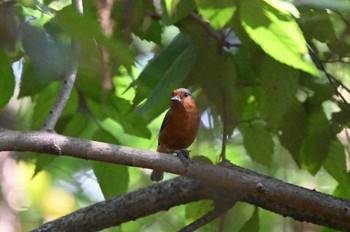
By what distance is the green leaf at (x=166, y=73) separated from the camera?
1589 millimetres

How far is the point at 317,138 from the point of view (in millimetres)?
1784

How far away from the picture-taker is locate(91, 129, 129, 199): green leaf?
1.77 metres

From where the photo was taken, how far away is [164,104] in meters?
1.88

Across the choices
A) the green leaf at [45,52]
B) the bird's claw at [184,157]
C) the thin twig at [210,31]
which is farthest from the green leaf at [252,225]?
the green leaf at [45,52]

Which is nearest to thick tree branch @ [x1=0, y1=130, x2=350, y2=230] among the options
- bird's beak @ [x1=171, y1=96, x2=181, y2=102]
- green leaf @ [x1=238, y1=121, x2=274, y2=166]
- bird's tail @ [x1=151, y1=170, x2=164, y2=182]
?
green leaf @ [x1=238, y1=121, x2=274, y2=166]

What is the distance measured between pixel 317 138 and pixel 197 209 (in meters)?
0.44

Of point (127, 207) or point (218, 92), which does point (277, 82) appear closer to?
point (218, 92)

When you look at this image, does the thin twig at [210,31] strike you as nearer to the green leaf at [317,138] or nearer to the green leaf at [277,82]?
the green leaf at [277,82]

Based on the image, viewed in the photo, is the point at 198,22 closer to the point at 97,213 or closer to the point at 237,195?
the point at 237,195

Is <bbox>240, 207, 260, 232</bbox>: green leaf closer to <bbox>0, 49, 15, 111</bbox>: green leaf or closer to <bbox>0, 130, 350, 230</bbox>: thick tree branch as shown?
<bbox>0, 130, 350, 230</bbox>: thick tree branch

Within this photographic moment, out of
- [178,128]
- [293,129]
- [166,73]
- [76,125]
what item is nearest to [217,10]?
[166,73]

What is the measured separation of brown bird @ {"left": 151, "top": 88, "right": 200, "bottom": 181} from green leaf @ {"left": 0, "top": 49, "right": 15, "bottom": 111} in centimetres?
67

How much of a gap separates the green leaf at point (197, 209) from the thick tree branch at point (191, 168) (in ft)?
1.36

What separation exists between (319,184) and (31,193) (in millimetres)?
1054
